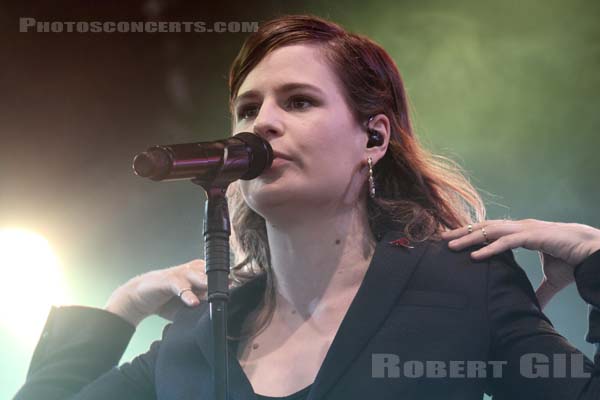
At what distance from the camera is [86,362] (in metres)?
1.84

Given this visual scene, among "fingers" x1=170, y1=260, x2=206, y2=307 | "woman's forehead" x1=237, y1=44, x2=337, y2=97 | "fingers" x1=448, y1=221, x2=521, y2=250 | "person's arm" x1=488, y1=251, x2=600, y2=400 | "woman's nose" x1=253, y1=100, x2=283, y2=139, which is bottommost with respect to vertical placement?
"person's arm" x1=488, y1=251, x2=600, y2=400

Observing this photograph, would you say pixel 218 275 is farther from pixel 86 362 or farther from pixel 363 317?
pixel 86 362

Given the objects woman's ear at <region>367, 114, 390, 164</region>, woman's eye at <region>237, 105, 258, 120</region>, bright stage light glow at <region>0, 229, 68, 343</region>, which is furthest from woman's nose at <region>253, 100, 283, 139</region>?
bright stage light glow at <region>0, 229, 68, 343</region>

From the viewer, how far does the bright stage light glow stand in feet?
8.12

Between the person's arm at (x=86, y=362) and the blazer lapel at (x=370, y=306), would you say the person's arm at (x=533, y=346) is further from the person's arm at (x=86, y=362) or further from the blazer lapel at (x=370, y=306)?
the person's arm at (x=86, y=362)

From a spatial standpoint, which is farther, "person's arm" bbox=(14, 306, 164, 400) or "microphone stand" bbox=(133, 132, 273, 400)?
"person's arm" bbox=(14, 306, 164, 400)

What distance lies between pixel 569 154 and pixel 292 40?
1.01 meters

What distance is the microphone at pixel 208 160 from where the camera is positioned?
3.87 feet

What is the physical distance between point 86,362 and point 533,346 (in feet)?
3.12

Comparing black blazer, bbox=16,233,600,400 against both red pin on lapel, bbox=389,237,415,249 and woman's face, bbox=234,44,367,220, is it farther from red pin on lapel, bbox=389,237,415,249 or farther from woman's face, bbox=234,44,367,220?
woman's face, bbox=234,44,367,220

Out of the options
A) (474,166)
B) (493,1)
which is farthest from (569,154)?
(493,1)

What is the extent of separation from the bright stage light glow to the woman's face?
1.07 m

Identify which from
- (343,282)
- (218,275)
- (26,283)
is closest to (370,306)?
(343,282)

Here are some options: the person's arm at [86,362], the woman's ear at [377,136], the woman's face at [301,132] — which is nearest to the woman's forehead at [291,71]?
the woman's face at [301,132]
